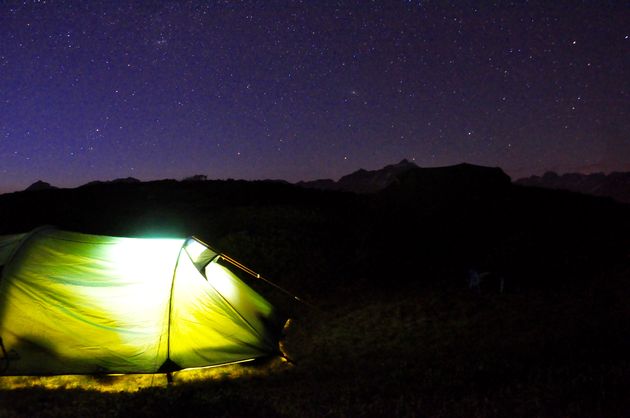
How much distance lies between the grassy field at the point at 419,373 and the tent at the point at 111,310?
385 millimetres

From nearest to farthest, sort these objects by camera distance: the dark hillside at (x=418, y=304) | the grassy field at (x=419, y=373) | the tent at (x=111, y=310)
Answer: the grassy field at (x=419, y=373) → the dark hillside at (x=418, y=304) → the tent at (x=111, y=310)

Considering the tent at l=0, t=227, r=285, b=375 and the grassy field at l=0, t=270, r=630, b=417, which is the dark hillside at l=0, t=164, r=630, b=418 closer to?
the grassy field at l=0, t=270, r=630, b=417

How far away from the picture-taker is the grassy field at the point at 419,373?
5.57 m

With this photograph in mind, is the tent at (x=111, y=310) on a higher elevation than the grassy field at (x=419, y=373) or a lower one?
higher

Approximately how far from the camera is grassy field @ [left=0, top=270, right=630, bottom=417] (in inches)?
219

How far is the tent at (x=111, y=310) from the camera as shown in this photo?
25.2 ft

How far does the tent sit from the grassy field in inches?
15.2

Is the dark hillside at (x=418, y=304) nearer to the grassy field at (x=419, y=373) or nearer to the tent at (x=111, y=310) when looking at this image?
the grassy field at (x=419, y=373)

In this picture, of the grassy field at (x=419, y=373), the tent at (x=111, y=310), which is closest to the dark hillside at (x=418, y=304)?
the grassy field at (x=419, y=373)

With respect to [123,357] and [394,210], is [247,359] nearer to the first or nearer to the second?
[123,357]

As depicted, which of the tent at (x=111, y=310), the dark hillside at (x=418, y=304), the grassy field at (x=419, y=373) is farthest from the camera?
the tent at (x=111, y=310)

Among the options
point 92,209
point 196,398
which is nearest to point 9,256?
point 196,398

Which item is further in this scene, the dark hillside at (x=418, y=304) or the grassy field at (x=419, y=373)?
the dark hillside at (x=418, y=304)

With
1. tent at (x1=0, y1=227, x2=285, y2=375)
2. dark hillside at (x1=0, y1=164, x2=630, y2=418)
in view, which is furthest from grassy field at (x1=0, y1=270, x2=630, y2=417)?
tent at (x1=0, y1=227, x2=285, y2=375)
